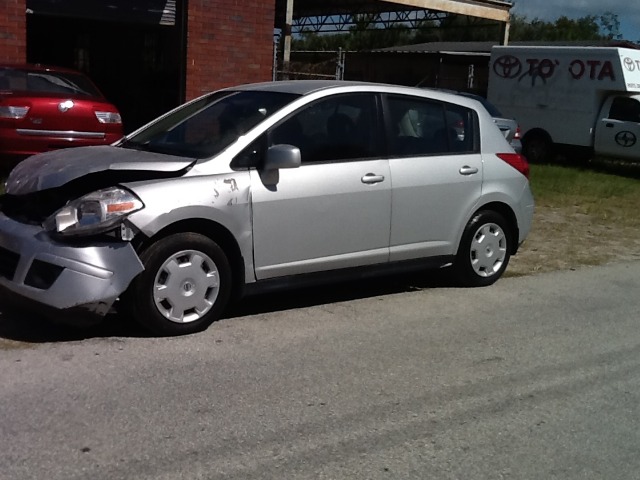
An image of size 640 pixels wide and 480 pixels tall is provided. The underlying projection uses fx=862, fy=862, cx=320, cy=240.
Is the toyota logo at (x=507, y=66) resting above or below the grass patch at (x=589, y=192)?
above

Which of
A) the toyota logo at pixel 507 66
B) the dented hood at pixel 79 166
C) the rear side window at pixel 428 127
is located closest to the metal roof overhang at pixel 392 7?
the toyota logo at pixel 507 66

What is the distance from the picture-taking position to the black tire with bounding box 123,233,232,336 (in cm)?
561

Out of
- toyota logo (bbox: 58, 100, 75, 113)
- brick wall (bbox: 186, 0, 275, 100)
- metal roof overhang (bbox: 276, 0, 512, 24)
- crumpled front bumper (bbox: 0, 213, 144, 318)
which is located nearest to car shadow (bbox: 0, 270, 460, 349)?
crumpled front bumper (bbox: 0, 213, 144, 318)

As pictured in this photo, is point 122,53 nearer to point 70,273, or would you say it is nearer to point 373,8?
point 373,8

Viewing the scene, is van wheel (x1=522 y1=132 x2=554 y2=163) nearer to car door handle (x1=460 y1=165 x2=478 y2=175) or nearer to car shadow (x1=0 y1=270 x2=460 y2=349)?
car shadow (x1=0 y1=270 x2=460 y2=349)

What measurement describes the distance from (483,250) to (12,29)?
8083 mm

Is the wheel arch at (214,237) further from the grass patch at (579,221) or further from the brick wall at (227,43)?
the brick wall at (227,43)

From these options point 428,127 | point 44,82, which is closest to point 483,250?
point 428,127

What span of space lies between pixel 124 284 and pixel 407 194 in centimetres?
255

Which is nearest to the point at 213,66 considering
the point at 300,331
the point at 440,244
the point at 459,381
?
the point at 440,244

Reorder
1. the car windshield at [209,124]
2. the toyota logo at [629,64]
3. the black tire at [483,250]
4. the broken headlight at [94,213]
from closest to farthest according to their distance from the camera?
the broken headlight at [94,213] < the car windshield at [209,124] < the black tire at [483,250] < the toyota logo at [629,64]

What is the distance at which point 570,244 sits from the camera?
10555mm

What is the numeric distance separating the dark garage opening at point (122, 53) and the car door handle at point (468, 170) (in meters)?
9.57

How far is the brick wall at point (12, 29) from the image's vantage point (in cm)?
1226
